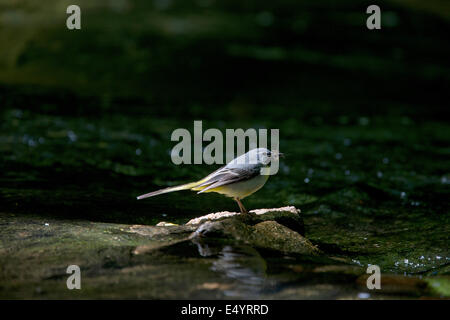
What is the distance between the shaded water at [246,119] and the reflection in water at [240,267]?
2cm

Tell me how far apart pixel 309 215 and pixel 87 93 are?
852 centimetres

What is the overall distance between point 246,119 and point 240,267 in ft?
28.7

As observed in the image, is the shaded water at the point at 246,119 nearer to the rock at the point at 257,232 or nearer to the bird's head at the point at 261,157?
the rock at the point at 257,232

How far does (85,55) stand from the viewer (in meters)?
15.9

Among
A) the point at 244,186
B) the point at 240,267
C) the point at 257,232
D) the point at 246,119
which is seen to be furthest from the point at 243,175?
the point at 246,119

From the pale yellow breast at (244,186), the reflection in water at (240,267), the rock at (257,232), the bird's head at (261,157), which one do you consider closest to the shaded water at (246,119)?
the reflection in water at (240,267)

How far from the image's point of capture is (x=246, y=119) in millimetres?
13078

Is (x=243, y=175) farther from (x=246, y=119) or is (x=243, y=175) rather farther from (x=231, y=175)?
(x=246, y=119)

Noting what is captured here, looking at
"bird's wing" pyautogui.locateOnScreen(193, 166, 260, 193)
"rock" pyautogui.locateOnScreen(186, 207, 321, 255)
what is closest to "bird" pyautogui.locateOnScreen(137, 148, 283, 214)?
"bird's wing" pyautogui.locateOnScreen(193, 166, 260, 193)

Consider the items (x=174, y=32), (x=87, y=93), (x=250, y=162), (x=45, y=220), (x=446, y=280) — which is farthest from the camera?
(x=174, y=32)

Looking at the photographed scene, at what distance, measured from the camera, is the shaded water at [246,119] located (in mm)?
6355
